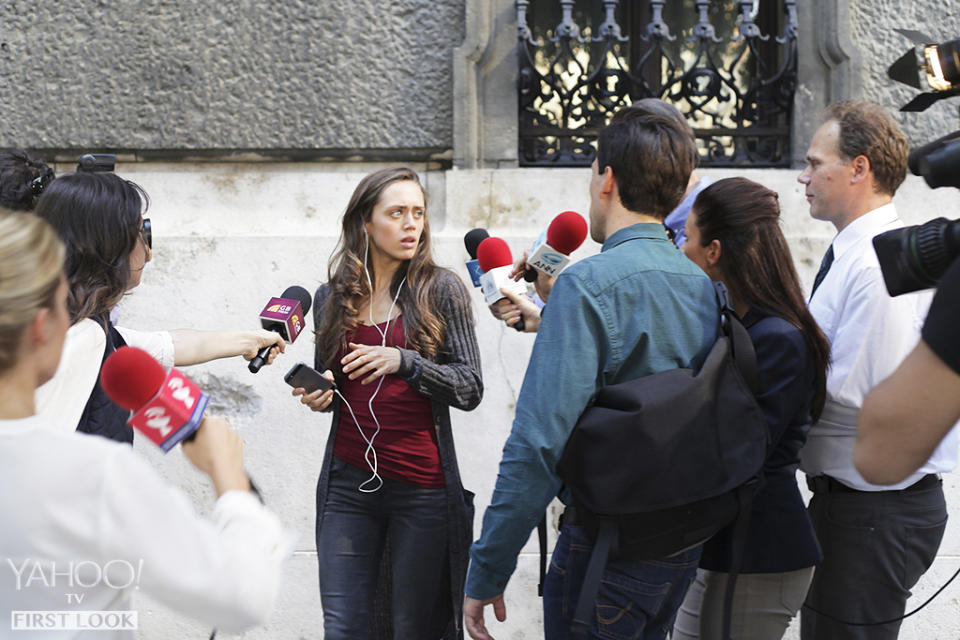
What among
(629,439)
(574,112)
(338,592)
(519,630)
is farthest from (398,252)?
(519,630)

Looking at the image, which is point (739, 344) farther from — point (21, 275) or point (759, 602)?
point (21, 275)

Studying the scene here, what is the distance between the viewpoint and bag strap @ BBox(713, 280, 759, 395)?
2.22 meters

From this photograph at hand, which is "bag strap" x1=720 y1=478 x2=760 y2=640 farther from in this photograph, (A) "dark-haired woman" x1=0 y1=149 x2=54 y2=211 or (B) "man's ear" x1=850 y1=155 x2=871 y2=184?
(A) "dark-haired woman" x1=0 y1=149 x2=54 y2=211

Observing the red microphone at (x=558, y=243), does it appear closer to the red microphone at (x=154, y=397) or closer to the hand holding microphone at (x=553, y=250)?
the hand holding microphone at (x=553, y=250)

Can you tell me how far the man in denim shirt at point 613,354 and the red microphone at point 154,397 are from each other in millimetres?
826

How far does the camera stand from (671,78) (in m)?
4.47

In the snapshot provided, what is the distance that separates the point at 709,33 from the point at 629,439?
112 inches

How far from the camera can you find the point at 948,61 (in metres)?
1.73

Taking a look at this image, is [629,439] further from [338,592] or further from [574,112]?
Answer: [574,112]

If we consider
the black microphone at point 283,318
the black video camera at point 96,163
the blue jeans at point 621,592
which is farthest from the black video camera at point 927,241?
the black video camera at point 96,163

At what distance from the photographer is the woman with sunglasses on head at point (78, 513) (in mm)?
1302

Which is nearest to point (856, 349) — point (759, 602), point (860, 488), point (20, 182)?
point (860, 488)

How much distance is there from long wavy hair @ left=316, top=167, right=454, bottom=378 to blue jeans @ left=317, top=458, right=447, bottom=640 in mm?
421

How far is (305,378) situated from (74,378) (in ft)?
2.72
